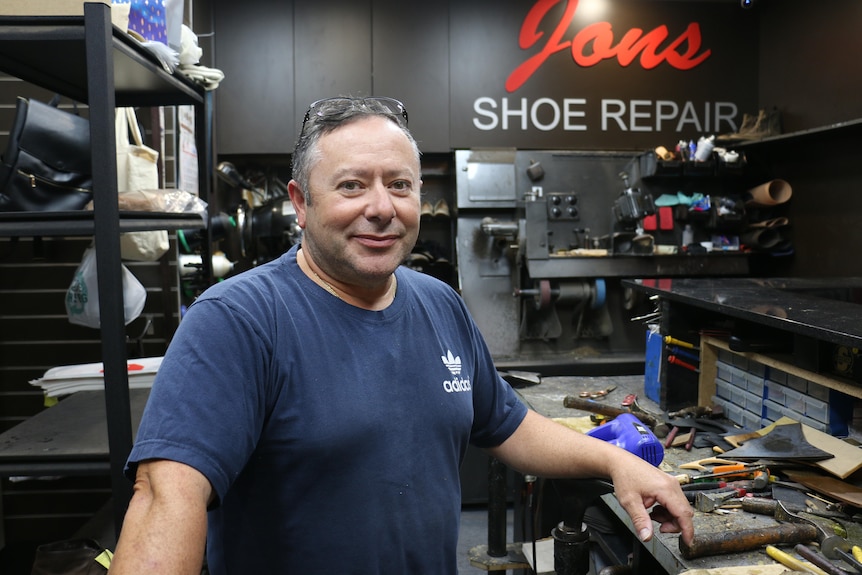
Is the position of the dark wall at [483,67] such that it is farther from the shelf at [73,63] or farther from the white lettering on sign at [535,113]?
the shelf at [73,63]

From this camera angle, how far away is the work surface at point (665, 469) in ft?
4.27

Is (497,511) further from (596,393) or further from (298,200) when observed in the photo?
(298,200)

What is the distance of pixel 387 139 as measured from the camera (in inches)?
44.3

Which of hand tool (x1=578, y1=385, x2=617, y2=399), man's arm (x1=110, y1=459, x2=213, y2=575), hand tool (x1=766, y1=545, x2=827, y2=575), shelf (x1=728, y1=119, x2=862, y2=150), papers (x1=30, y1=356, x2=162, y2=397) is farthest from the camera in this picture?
shelf (x1=728, y1=119, x2=862, y2=150)

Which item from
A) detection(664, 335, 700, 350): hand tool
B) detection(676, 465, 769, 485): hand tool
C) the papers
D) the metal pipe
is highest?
detection(664, 335, 700, 350): hand tool

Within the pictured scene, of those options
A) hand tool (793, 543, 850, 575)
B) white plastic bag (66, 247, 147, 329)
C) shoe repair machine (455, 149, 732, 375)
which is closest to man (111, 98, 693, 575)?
hand tool (793, 543, 850, 575)

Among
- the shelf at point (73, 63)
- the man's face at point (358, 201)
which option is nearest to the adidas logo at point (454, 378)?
the man's face at point (358, 201)

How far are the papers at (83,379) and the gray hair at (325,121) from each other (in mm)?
1408

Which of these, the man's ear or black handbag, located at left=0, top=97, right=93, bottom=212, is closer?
the man's ear

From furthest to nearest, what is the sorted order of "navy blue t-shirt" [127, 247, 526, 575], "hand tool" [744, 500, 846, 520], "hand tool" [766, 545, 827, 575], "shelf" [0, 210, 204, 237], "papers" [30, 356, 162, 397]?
"papers" [30, 356, 162, 397] → "shelf" [0, 210, 204, 237] → "hand tool" [744, 500, 846, 520] → "hand tool" [766, 545, 827, 575] → "navy blue t-shirt" [127, 247, 526, 575]

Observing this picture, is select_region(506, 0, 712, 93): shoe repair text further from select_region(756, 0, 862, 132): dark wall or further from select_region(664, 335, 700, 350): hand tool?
select_region(664, 335, 700, 350): hand tool

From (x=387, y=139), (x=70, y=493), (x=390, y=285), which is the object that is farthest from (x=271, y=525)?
(x=70, y=493)

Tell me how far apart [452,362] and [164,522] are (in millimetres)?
562

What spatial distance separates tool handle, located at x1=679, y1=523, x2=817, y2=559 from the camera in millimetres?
1298
